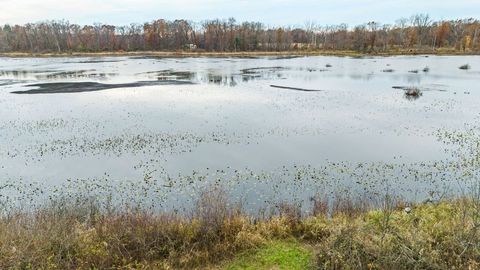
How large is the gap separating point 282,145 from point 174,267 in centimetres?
1230

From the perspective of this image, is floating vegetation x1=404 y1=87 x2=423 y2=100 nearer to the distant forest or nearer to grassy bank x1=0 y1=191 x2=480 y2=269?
grassy bank x1=0 y1=191 x2=480 y2=269

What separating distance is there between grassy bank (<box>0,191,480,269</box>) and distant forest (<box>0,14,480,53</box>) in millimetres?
108599

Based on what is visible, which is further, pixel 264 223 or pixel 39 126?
pixel 39 126

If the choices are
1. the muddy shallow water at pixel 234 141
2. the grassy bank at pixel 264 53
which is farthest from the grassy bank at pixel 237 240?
the grassy bank at pixel 264 53

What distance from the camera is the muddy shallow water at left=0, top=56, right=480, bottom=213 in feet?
47.3

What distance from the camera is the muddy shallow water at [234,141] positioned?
14.4 meters

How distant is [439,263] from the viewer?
7547 mm

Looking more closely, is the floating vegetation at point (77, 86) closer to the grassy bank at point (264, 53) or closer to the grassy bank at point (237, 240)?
the grassy bank at point (237, 240)

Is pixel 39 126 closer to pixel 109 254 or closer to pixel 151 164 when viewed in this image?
pixel 151 164

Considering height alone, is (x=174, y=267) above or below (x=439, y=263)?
below

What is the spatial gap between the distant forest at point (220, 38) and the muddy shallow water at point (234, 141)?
3381 inches

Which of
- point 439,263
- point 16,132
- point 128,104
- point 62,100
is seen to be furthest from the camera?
point 62,100

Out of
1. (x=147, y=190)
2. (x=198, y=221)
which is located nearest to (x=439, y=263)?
(x=198, y=221)

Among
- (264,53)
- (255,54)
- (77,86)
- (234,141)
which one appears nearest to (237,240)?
(234,141)
